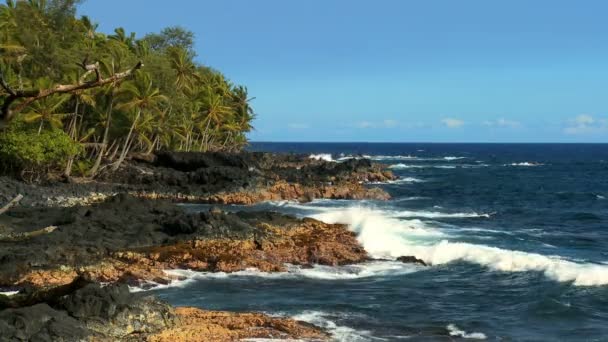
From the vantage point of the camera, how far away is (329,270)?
2222 centimetres

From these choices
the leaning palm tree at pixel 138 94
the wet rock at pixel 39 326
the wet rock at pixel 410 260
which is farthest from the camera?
the leaning palm tree at pixel 138 94

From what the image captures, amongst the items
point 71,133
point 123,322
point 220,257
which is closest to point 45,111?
point 71,133

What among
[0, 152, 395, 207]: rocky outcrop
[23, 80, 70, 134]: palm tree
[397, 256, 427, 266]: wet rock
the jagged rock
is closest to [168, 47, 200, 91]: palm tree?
[0, 152, 395, 207]: rocky outcrop

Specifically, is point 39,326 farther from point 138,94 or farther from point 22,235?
point 138,94

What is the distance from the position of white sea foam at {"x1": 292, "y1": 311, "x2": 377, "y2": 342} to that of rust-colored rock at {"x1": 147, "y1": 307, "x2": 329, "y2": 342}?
359 mm

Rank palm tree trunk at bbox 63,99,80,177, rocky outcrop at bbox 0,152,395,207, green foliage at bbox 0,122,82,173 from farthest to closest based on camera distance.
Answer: palm tree trunk at bbox 63,99,80,177 → green foliage at bbox 0,122,82,173 → rocky outcrop at bbox 0,152,395,207

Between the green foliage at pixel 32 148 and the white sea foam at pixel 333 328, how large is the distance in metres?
29.9

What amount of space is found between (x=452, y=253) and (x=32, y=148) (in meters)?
27.7

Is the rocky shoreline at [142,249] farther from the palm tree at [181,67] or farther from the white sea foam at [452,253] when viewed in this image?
the palm tree at [181,67]

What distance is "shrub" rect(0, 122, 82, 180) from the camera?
4000 cm

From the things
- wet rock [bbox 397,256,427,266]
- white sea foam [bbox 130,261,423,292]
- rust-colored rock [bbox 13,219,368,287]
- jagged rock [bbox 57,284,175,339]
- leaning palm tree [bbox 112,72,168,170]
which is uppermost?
leaning palm tree [bbox 112,72,168,170]

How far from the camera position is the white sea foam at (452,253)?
21375 millimetres

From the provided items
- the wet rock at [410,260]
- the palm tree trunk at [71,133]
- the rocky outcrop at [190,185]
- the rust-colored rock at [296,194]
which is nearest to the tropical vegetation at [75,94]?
the palm tree trunk at [71,133]

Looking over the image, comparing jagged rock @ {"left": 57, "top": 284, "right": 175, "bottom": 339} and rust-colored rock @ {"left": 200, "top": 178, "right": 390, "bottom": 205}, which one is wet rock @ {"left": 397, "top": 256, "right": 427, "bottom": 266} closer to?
jagged rock @ {"left": 57, "top": 284, "right": 175, "bottom": 339}
